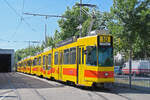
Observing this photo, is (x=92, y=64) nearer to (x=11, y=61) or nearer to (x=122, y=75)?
(x=122, y=75)

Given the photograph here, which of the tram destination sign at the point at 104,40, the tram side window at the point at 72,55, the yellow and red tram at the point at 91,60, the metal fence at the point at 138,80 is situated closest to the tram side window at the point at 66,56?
the yellow and red tram at the point at 91,60

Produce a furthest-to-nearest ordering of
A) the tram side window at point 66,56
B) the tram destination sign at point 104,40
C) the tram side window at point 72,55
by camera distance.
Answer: the tram side window at point 66,56 → the tram side window at point 72,55 → the tram destination sign at point 104,40

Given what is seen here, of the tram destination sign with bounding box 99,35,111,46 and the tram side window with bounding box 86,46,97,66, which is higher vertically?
the tram destination sign with bounding box 99,35,111,46

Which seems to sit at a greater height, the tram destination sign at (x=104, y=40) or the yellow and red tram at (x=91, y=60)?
the tram destination sign at (x=104, y=40)

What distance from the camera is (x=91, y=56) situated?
13.3 meters

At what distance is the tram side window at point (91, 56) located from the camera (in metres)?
13.2

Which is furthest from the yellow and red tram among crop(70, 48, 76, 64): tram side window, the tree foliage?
Answer: the tree foliage

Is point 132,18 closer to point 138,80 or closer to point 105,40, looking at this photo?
point 138,80

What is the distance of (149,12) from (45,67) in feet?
36.2

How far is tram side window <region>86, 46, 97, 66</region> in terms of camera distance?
1323cm

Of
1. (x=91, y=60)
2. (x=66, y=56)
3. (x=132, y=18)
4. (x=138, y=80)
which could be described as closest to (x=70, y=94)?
(x=91, y=60)

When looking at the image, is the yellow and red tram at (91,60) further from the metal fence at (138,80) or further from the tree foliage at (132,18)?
the tree foliage at (132,18)

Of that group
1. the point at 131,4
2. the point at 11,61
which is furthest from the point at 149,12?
the point at 11,61

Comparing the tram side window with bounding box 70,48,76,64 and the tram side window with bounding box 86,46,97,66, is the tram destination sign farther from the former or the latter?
the tram side window with bounding box 70,48,76,64
